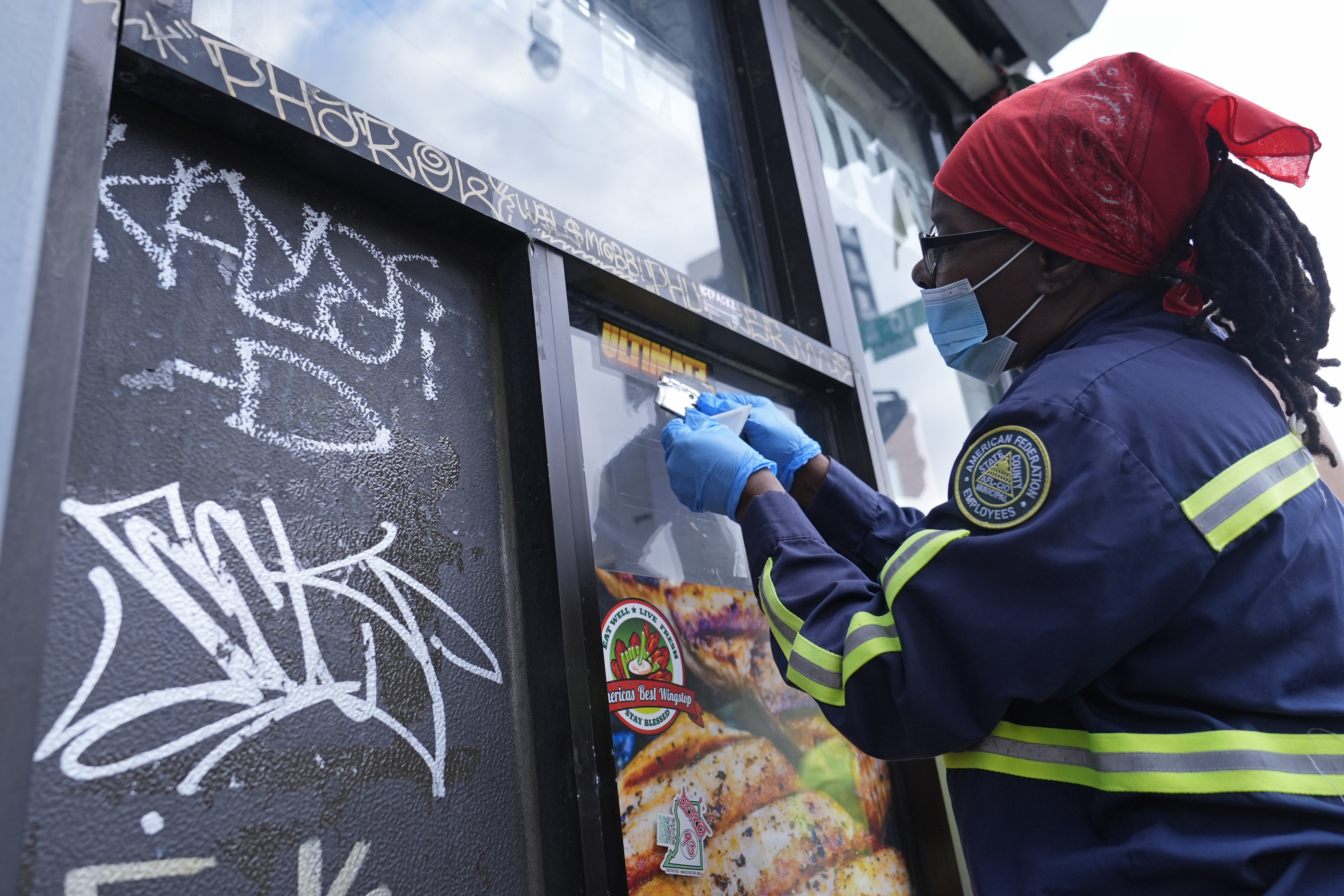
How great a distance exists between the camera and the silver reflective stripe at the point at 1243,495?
111 centimetres

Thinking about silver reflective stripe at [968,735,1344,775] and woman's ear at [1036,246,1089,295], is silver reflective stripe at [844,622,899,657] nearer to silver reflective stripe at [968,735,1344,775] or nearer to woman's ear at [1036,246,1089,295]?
silver reflective stripe at [968,735,1344,775]

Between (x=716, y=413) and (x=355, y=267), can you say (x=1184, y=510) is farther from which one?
(x=355, y=267)

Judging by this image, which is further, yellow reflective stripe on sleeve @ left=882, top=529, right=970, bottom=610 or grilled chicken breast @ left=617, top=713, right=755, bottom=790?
grilled chicken breast @ left=617, top=713, right=755, bottom=790

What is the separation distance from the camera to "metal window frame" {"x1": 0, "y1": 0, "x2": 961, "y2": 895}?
2.39 ft

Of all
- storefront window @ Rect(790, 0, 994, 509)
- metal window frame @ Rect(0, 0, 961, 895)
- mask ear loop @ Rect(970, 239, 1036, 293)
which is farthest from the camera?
storefront window @ Rect(790, 0, 994, 509)

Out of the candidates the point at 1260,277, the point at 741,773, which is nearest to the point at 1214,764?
the point at 1260,277

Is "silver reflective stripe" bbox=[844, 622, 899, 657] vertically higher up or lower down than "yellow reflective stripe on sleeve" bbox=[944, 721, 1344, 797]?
higher up

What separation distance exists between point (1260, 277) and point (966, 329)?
449 mm

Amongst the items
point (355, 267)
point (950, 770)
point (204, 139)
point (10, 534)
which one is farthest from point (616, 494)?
point (10, 534)

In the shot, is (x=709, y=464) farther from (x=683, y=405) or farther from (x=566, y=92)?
(x=566, y=92)

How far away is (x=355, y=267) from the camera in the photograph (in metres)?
1.32

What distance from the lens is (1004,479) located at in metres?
1.18

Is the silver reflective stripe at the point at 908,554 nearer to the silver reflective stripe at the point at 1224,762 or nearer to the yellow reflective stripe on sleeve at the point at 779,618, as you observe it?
the yellow reflective stripe on sleeve at the point at 779,618

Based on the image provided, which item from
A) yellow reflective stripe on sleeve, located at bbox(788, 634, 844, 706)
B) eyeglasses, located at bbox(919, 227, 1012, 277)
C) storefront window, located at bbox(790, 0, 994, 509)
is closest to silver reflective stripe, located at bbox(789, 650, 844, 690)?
yellow reflective stripe on sleeve, located at bbox(788, 634, 844, 706)
